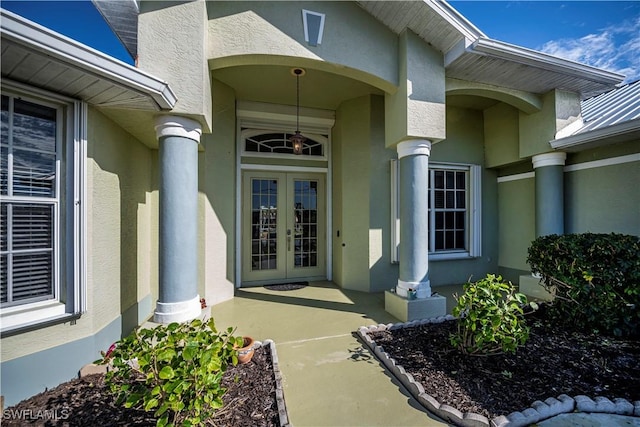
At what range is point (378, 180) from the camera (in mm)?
5230

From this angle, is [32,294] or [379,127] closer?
[32,294]

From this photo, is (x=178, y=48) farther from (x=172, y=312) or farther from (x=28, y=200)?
(x=172, y=312)

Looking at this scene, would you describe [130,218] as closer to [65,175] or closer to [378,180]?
[65,175]

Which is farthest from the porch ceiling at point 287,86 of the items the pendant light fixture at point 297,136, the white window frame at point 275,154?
the white window frame at point 275,154

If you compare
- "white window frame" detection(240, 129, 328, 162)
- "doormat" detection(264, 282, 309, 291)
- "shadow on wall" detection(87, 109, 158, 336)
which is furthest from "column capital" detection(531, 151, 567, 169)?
"shadow on wall" detection(87, 109, 158, 336)

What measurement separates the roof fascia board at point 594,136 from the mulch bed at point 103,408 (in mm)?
5634

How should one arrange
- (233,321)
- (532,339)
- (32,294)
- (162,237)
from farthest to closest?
(233,321), (532,339), (162,237), (32,294)

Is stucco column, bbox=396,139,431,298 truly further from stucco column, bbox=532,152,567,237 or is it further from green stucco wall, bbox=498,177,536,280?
green stucco wall, bbox=498,177,536,280

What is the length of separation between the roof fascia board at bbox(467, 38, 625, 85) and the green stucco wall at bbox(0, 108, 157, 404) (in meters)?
4.67

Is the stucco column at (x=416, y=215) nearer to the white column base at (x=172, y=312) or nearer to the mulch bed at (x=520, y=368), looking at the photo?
the mulch bed at (x=520, y=368)

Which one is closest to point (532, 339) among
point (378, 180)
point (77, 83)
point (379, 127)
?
point (378, 180)

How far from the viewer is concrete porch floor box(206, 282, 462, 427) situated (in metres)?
2.13

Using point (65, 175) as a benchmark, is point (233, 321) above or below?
below

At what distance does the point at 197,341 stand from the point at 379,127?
4744 mm
